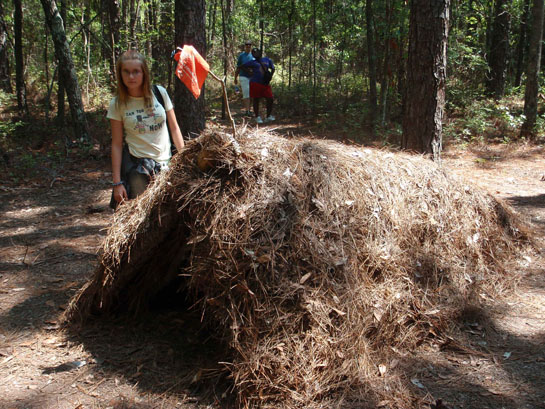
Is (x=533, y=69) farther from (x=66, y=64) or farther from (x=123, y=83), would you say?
(x=66, y=64)

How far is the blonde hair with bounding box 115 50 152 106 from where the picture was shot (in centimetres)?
354

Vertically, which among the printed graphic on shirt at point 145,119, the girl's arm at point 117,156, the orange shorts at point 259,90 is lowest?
the girl's arm at point 117,156

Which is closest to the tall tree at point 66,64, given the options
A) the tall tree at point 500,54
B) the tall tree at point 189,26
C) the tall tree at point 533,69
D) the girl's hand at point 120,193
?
the tall tree at point 189,26

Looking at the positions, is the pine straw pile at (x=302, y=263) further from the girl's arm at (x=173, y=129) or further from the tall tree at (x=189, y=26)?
the tall tree at (x=189, y=26)

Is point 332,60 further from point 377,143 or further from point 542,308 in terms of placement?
point 542,308

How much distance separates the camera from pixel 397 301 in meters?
3.37

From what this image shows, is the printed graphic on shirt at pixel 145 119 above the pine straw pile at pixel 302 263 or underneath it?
above

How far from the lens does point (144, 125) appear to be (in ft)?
12.2

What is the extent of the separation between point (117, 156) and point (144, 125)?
36 centimetres

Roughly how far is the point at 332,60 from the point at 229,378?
1546cm

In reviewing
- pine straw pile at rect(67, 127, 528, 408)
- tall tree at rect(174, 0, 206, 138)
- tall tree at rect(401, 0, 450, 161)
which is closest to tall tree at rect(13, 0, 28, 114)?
tall tree at rect(174, 0, 206, 138)

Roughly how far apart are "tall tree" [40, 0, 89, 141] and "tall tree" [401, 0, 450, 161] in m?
7.85

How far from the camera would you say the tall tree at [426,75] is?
5.28m

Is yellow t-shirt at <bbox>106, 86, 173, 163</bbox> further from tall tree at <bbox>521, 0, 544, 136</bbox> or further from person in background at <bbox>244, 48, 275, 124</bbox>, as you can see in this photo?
tall tree at <bbox>521, 0, 544, 136</bbox>
